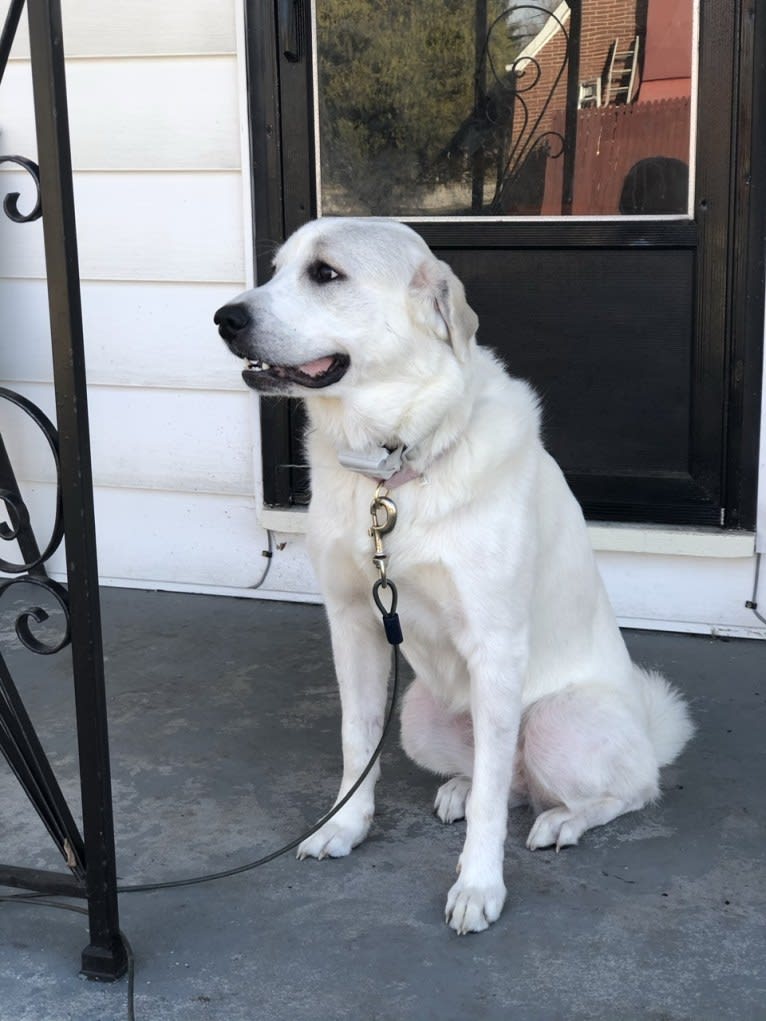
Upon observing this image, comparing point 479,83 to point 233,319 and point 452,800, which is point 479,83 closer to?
point 233,319

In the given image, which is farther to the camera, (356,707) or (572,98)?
(572,98)

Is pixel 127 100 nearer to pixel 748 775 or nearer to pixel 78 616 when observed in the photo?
pixel 78 616

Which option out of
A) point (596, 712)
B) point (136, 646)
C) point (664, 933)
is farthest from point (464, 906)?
point (136, 646)

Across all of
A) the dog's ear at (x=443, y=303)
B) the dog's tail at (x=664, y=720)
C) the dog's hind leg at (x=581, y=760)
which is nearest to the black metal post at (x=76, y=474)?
the dog's ear at (x=443, y=303)

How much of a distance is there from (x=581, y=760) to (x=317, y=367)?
1.07 metres

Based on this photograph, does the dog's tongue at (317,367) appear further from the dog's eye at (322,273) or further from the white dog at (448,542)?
the dog's eye at (322,273)

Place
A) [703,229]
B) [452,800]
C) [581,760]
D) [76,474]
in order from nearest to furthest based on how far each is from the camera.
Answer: [76,474], [581,760], [452,800], [703,229]

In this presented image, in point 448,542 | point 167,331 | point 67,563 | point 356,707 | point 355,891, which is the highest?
point 167,331

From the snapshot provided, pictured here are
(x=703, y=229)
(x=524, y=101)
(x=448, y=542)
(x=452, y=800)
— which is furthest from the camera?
(x=524, y=101)

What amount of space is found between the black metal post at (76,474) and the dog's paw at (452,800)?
2.93 ft

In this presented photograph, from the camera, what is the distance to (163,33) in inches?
163

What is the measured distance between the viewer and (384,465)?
2502 mm

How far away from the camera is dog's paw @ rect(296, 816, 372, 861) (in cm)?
267

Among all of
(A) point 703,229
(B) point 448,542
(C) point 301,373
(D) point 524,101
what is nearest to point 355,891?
(B) point 448,542
